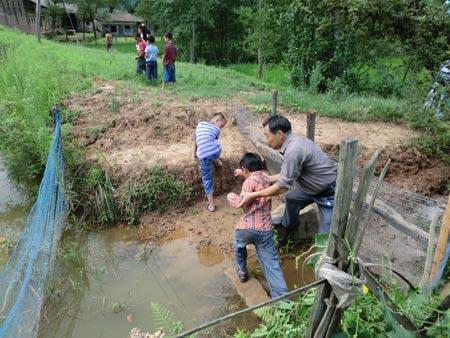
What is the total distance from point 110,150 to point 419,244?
4723 millimetres

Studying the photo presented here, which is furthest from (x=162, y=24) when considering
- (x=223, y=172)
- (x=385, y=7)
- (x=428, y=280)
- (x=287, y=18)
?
(x=428, y=280)

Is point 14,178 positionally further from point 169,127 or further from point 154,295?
point 154,295

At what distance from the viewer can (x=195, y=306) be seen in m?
3.87

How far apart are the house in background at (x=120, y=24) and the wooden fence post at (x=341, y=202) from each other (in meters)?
43.5

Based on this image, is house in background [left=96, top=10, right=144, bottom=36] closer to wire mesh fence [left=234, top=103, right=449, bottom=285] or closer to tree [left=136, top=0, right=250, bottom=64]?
tree [left=136, top=0, right=250, bottom=64]

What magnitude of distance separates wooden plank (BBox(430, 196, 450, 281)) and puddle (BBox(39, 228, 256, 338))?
1693mm

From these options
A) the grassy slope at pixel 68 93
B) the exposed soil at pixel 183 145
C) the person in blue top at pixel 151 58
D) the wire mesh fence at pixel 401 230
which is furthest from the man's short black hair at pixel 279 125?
the person in blue top at pixel 151 58

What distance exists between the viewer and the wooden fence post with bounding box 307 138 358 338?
1.57m

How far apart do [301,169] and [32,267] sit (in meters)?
2.63

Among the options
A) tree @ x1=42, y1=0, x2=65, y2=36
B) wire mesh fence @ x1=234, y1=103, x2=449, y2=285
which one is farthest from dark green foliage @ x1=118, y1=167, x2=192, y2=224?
tree @ x1=42, y1=0, x2=65, y2=36

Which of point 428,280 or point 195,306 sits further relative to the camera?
point 195,306

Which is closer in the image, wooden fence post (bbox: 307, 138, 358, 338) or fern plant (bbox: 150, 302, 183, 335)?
wooden fence post (bbox: 307, 138, 358, 338)

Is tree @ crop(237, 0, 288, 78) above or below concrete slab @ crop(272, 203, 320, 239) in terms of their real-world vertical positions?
above

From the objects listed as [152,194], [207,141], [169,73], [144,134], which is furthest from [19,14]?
[207,141]
